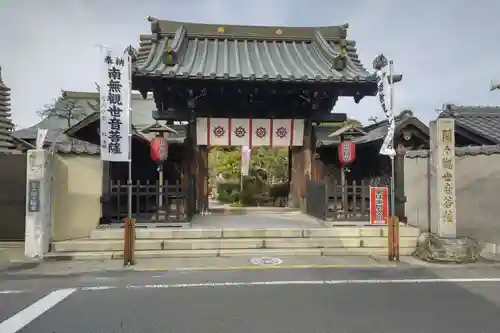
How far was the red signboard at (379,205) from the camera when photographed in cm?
883

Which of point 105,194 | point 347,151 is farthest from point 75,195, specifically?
point 347,151

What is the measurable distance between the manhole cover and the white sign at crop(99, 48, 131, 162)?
356 cm

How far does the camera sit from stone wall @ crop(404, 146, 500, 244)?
27.6 ft

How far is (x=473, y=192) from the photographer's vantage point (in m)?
8.77

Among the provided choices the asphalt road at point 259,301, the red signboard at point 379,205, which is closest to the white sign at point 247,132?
the red signboard at point 379,205

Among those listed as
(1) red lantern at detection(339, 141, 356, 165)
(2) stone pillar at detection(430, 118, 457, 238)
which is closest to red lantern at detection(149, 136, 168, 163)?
(1) red lantern at detection(339, 141, 356, 165)

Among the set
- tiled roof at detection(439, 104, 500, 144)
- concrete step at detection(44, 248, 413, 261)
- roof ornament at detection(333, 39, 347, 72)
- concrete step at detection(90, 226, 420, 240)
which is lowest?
concrete step at detection(44, 248, 413, 261)

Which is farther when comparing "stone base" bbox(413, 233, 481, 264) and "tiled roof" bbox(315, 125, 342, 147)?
"tiled roof" bbox(315, 125, 342, 147)

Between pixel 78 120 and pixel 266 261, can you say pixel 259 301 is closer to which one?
pixel 266 261

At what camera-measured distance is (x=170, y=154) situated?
12766 millimetres

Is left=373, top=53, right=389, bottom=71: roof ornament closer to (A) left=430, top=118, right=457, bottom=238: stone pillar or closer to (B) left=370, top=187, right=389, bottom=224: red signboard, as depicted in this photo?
(A) left=430, top=118, right=457, bottom=238: stone pillar

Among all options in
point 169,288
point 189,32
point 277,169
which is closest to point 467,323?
point 169,288

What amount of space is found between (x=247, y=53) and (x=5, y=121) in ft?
27.5

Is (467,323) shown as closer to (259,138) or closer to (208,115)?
(259,138)
